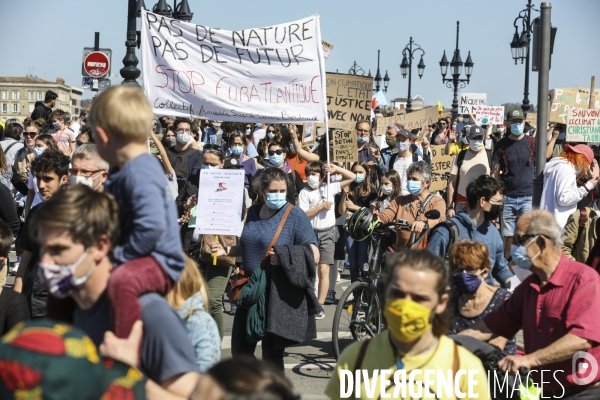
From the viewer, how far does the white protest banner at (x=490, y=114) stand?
22.5 m

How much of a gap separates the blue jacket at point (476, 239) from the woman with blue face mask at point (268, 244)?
941 millimetres

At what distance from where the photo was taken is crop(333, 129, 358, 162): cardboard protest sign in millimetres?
11961

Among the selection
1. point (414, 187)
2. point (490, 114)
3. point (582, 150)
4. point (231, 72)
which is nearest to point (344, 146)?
point (231, 72)

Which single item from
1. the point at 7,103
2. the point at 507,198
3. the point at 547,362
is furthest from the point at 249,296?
the point at 7,103

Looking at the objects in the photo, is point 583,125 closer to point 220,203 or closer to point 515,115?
point 515,115

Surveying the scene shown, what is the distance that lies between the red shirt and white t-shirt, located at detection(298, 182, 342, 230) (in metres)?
5.60

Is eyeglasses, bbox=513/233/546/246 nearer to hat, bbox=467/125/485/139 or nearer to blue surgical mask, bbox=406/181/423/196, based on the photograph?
blue surgical mask, bbox=406/181/423/196

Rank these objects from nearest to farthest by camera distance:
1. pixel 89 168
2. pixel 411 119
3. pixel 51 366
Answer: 1. pixel 51 366
2. pixel 89 168
3. pixel 411 119

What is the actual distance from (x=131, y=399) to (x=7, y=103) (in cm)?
14158

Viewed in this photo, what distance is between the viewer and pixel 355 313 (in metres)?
8.12

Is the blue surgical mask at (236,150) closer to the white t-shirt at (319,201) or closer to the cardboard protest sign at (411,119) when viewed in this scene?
the white t-shirt at (319,201)

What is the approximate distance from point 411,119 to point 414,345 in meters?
15.0

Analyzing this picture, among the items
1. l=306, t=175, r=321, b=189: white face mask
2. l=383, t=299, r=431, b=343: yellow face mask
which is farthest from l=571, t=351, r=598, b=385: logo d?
l=306, t=175, r=321, b=189: white face mask

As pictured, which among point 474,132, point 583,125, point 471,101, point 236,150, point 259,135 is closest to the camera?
point 474,132
